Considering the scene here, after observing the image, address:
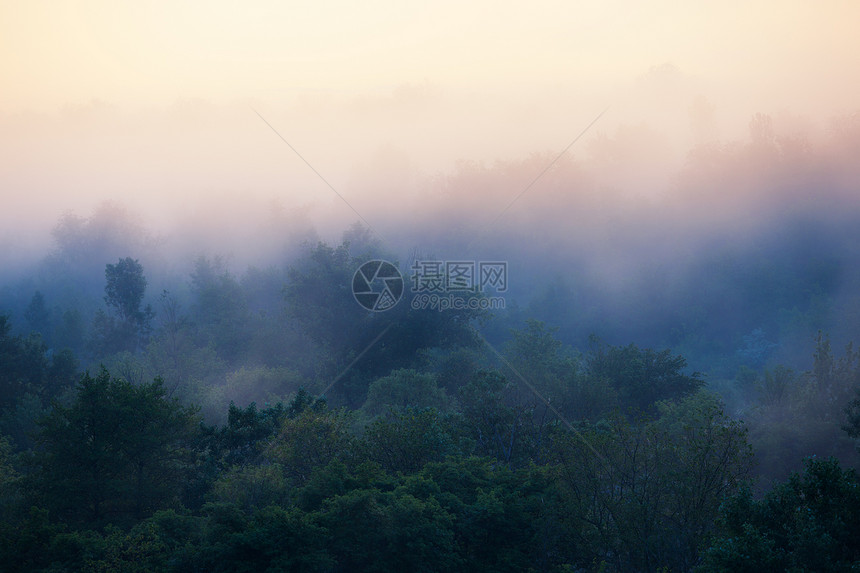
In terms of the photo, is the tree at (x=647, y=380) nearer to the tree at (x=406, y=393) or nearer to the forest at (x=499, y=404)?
the forest at (x=499, y=404)

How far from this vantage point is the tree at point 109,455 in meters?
24.8

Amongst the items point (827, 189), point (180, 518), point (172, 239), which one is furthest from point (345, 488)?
point (172, 239)

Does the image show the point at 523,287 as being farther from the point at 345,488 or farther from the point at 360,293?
the point at 345,488

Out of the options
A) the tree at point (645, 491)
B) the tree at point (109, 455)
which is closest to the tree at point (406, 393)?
the tree at point (109, 455)

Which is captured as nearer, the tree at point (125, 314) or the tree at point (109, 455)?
the tree at point (109, 455)

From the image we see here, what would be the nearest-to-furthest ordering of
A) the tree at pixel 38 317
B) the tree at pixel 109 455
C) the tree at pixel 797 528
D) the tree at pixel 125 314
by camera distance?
the tree at pixel 797 528, the tree at pixel 109 455, the tree at pixel 125 314, the tree at pixel 38 317
